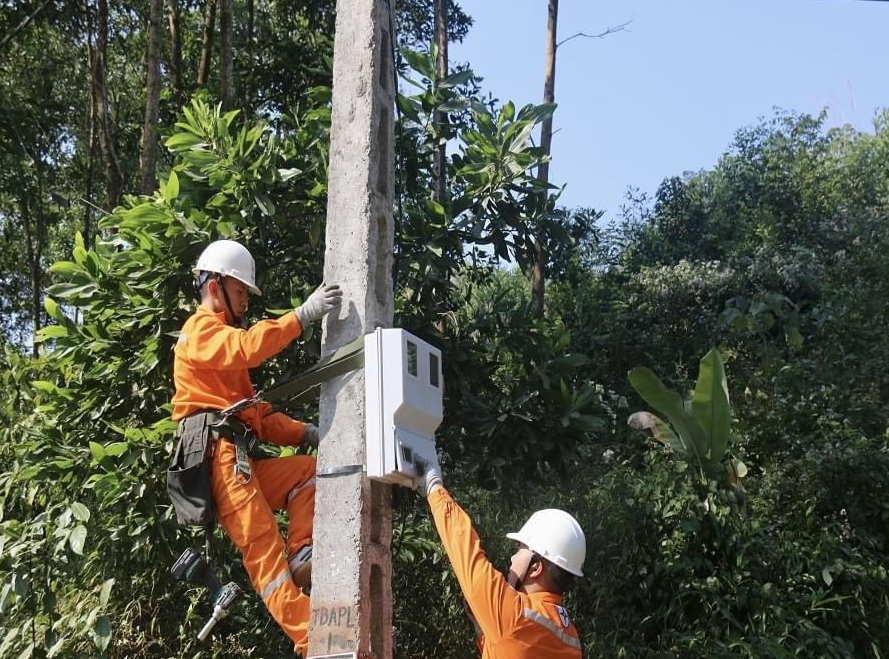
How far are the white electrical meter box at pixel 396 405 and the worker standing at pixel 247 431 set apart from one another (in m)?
0.34

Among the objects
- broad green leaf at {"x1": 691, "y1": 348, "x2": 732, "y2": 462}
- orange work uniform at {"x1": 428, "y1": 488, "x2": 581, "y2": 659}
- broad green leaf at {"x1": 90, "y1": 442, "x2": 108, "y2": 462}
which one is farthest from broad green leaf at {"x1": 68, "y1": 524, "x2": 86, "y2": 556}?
broad green leaf at {"x1": 691, "y1": 348, "x2": 732, "y2": 462}

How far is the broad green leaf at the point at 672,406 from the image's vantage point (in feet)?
25.0

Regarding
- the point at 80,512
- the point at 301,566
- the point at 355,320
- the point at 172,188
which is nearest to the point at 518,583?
the point at 301,566

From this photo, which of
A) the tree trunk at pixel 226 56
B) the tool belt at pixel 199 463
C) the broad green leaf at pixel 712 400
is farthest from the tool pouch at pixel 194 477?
the tree trunk at pixel 226 56

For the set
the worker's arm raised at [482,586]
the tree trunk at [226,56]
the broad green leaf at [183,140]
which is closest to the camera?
the worker's arm raised at [482,586]

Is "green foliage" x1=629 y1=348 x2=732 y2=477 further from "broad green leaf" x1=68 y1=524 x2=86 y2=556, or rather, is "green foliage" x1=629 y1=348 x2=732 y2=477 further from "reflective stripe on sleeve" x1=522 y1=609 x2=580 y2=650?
"reflective stripe on sleeve" x1=522 y1=609 x2=580 y2=650

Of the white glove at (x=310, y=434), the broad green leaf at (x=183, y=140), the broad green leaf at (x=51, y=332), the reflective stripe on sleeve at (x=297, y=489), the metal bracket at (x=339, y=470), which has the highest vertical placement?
the broad green leaf at (x=183, y=140)

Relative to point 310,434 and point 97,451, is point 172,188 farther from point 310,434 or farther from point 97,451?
point 310,434

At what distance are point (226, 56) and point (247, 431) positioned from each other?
6.92 m

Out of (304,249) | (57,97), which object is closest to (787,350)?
(304,249)

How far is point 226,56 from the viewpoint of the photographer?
10117 millimetres

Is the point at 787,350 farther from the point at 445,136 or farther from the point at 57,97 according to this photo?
the point at 57,97

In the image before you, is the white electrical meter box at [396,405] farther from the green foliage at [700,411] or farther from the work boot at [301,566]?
the green foliage at [700,411]

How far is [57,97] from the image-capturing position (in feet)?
48.1
